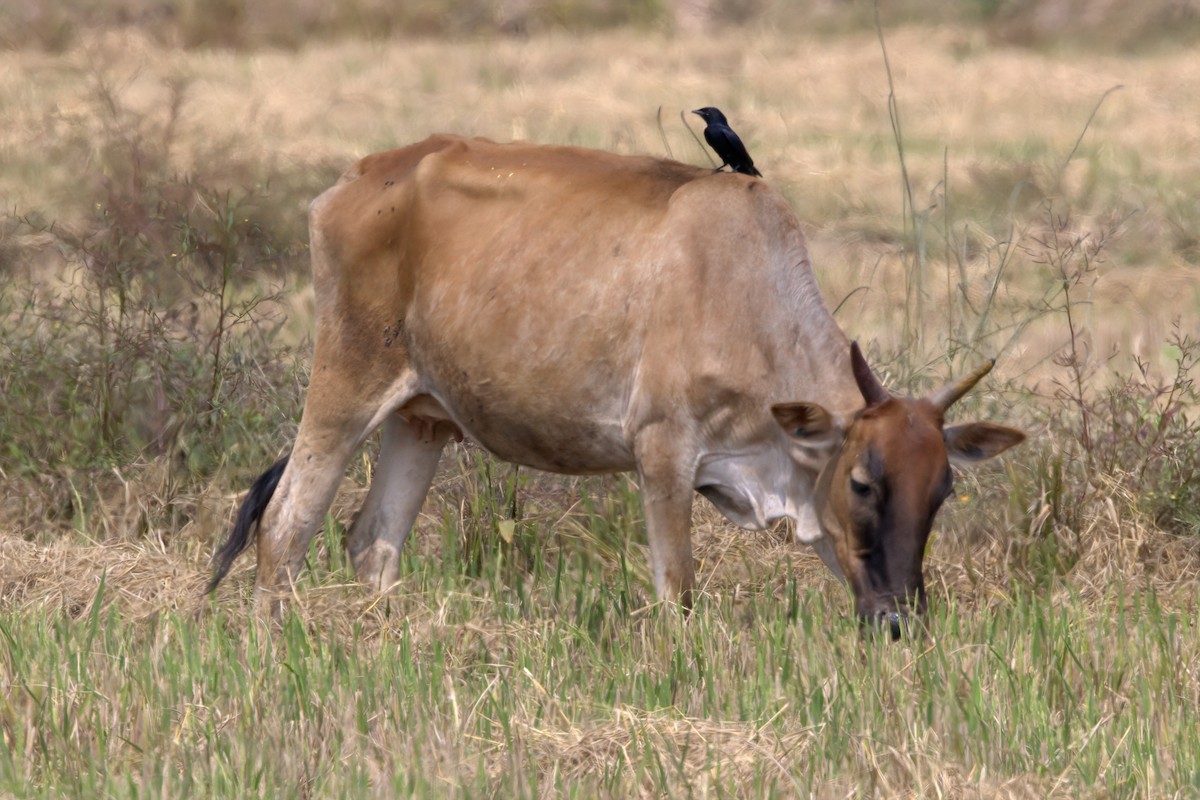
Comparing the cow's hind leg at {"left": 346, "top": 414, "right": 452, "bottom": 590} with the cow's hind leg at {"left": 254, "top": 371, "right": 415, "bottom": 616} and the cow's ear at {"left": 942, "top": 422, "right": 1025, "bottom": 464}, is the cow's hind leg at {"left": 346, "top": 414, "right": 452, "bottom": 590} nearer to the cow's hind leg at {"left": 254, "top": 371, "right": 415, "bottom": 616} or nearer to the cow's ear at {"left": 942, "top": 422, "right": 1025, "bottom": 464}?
the cow's hind leg at {"left": 254, "top": 371, "right": 415, "bottom": 616}

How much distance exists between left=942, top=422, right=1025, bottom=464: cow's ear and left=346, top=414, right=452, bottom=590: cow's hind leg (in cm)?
176

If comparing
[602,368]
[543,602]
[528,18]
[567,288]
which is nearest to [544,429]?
[602,368]

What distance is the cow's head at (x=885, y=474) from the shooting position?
16.6 ft

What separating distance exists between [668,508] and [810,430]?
1.54 ft

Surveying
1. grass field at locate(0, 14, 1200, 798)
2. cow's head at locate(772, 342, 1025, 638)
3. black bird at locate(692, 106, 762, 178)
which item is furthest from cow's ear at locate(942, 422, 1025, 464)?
black bird at locate(692, 106, 762, 178)

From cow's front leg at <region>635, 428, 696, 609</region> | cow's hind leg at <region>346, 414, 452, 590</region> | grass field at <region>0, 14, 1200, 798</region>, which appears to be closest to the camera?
grass field at <region>0, 14, 1200, 798</region>

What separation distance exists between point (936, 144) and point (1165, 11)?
1121 centimetres

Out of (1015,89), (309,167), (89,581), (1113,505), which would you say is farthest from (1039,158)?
(89,581)

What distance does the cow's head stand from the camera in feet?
16.6

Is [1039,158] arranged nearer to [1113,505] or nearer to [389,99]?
[389,99]

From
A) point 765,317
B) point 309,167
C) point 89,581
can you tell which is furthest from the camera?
point 309,167

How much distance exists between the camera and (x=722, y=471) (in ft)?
18.0

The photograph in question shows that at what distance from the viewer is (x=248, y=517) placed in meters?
6.12

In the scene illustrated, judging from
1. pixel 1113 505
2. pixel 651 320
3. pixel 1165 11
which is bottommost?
pixel 1113 505
